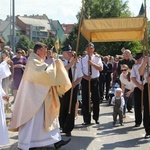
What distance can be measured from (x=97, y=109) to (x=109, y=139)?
172 cm

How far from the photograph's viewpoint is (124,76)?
11.5 m

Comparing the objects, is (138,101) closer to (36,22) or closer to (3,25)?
(3,25)

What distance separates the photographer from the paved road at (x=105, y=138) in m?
7.37

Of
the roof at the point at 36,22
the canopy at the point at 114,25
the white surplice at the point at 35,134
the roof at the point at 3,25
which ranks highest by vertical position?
the roof at the point at 36,22

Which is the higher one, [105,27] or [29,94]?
[105,27]

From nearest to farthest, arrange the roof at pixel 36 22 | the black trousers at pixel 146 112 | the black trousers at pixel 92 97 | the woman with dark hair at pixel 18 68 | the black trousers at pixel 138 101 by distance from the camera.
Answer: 1. the black trousers at pixel 146 112
2. the black trousers at pixel 138 101
3. the black trousers at pixel 92 97
4. the woman with dark hair at pixel 18 68
5. the roof at pixel 36 22

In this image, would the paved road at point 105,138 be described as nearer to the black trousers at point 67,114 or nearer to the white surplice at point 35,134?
the black trousers at point 67,114

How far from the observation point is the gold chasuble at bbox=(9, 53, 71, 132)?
6527 millimetres

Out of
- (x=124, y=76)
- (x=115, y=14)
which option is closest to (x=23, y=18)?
(x=115, y=14)

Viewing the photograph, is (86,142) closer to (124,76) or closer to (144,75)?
(144,75)

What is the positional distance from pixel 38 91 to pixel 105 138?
7.74 feet

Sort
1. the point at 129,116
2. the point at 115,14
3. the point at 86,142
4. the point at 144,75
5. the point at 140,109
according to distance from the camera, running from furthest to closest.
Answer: the point at 115,14 < the point at 129,116 < the point at 140,109 < the point at 144,75 < the point at 86,142

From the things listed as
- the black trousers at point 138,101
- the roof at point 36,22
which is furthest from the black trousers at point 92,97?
the roof at point 36,22

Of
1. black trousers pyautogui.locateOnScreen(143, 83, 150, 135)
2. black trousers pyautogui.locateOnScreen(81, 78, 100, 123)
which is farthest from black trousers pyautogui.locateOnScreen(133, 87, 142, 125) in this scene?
black trousers pyautogui.locateOnScreen(81, 78, 100, 123)
